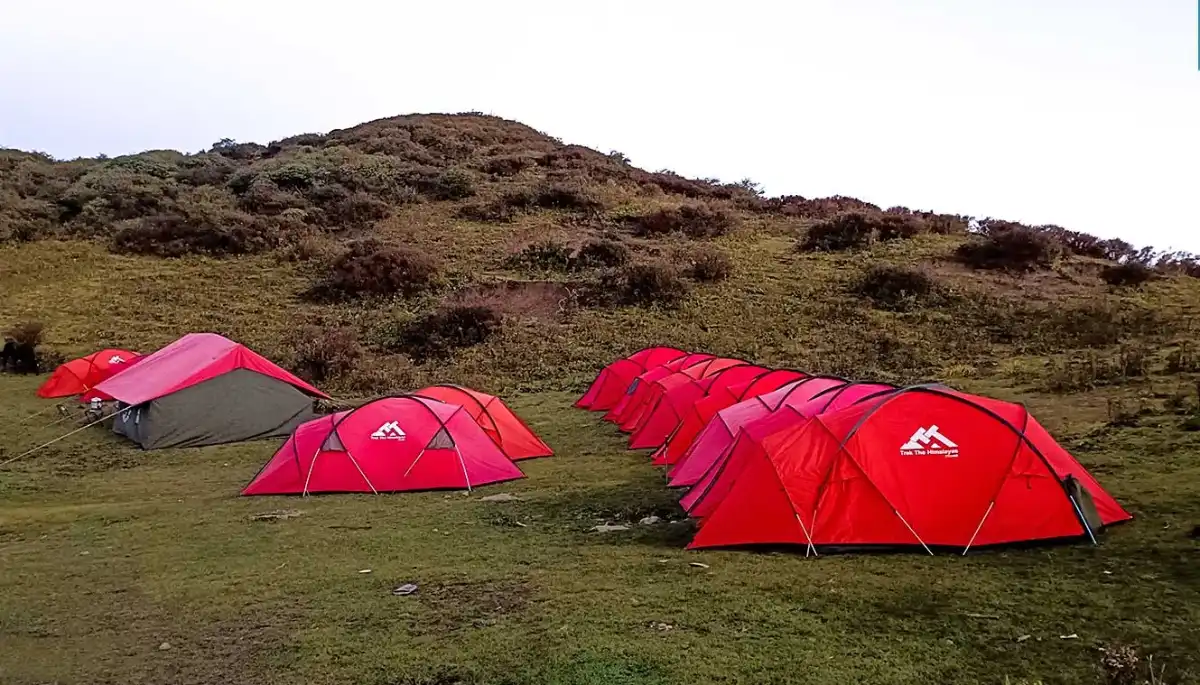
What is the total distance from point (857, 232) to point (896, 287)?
5.34 metres

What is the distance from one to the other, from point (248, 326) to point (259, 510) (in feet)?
47.0

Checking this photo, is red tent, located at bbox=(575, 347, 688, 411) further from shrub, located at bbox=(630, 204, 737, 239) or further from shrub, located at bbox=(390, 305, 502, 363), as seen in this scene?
shrub, located at bbox=(630, 204, 737, 239)

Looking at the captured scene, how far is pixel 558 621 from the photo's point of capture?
583cm

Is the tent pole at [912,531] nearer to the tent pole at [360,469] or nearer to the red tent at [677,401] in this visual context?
the red tent at [677,401]

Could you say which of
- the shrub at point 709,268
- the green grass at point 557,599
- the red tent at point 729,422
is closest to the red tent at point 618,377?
the red tent at point 729,422

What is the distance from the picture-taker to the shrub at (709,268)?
24547mm

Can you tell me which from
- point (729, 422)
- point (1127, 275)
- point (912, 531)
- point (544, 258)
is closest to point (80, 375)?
point (544, 258)

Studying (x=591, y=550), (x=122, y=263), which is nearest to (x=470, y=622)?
(x=591, y=550)

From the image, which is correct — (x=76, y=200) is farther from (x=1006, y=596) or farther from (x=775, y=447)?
(x=1006, y=596)

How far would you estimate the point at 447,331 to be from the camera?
71.1 ft

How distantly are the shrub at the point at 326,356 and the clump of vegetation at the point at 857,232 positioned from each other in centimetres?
1325

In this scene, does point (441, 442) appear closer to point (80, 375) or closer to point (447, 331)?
point (80, 375)

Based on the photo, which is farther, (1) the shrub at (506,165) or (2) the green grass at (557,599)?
(1) the shrub at (506,165)

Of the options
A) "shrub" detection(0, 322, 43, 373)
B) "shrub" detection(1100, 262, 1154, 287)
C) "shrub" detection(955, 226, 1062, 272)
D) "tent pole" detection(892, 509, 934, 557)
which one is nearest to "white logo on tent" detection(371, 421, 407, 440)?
"tent pole" detection(892, 509, 934, 557)
